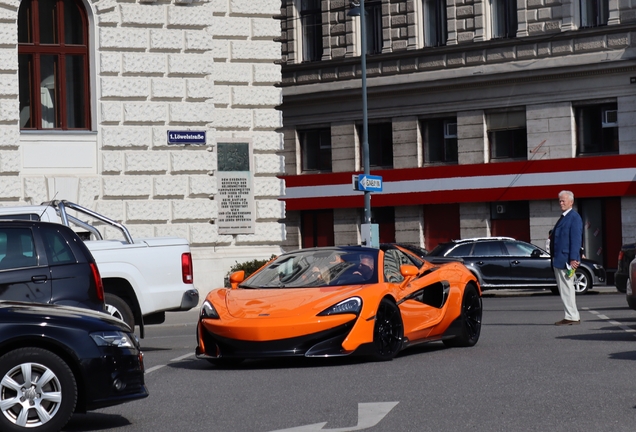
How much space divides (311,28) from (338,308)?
1299 inches

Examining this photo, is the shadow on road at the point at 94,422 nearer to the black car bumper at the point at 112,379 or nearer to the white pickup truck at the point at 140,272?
the black car bumper at the point at 112,379

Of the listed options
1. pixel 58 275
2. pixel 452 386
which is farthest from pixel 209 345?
pixel 452 386

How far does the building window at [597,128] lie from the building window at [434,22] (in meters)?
5.36

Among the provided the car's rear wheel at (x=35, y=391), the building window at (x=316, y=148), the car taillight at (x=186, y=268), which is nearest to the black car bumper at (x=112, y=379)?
the car's rear wheel at (x=35, y=391)

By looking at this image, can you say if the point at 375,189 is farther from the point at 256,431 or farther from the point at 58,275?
the point at 256,431

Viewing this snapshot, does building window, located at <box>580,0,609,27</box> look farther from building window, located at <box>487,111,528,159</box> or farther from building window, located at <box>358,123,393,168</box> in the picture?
building window, located at <box>358,123,393,168</box>

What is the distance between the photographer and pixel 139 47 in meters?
24.5

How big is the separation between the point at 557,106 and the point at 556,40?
190 centimetres

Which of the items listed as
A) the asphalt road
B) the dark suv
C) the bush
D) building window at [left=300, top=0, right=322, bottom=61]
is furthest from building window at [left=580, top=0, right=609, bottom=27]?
the dark suv

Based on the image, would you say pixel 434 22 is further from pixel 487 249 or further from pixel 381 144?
pixel 487 249

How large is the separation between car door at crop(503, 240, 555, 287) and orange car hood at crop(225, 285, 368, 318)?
1892 centimetres

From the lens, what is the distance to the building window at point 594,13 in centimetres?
3753

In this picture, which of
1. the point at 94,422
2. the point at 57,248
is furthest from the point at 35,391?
the point at 57,248

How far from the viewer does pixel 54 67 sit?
24.5 m
